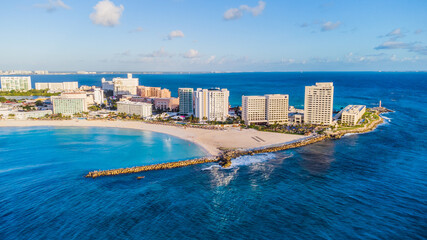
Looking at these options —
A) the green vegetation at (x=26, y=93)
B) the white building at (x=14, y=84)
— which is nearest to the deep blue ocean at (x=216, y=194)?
the green vegetation at (x=26, y=93)

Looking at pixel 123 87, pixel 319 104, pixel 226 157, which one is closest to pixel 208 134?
pixel 226 157

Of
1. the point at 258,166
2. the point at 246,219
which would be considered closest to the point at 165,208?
the point at 246,219

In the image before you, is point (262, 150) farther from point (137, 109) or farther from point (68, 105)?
point (68, 105)

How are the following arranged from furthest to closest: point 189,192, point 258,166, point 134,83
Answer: point 134,83 → point 258,166 → point 189,192

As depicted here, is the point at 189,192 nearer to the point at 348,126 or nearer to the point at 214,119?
the point at 214,119

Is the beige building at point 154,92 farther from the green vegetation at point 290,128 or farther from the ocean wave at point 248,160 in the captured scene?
the ocean wave at point 248,160

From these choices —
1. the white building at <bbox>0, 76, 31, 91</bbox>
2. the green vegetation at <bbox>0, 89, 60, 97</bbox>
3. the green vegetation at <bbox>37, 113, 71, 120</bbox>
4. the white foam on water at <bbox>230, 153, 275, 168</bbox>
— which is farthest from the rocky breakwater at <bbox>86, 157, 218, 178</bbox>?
the white building at <bbox>0, 76, 31, 91</bbox>
